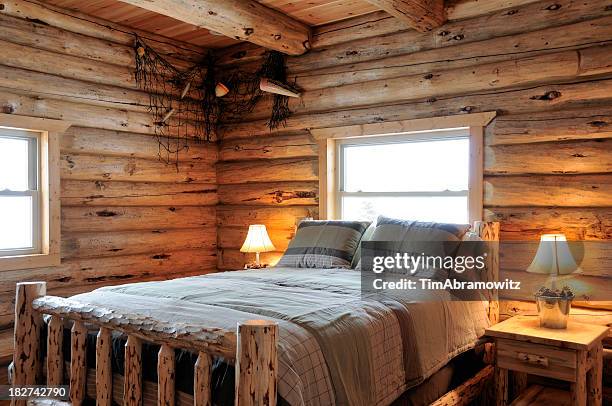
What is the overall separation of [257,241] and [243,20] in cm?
176

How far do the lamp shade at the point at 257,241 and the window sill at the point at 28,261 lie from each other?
1.44 metres

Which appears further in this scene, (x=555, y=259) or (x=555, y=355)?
(x=555, y=259)

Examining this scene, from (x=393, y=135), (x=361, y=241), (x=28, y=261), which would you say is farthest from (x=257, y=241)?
(x=28, y=261)

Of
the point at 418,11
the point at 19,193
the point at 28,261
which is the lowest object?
the point at 28,261

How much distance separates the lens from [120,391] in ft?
7.32

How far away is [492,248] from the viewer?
3.37m

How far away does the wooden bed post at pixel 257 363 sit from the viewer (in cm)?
164

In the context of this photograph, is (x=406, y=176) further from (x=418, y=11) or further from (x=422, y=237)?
(x=418, y=11)

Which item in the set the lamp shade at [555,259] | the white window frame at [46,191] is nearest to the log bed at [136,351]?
the lamp shade at [555,259]

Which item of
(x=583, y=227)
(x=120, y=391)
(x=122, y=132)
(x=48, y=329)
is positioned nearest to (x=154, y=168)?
(x=122, y=132)

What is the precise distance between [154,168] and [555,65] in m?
3.20

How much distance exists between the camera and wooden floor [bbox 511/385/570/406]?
2938 millimetres

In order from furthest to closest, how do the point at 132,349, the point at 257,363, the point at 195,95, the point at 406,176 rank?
the point at 195,95
the point at 406,176
the point at 132,349
the point at 257,363

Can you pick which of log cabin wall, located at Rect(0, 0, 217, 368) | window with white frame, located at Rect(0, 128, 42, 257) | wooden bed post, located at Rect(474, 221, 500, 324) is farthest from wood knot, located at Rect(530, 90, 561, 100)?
window with white frame, located at Rect(0, 128, 42, 257)
